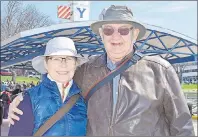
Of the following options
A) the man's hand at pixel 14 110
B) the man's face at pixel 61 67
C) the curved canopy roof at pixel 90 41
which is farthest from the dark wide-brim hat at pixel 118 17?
the curved canopy roof at pixel 90 41

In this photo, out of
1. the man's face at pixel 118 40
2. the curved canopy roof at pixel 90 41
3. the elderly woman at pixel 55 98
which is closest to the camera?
the elderly woman at pixel 55 98

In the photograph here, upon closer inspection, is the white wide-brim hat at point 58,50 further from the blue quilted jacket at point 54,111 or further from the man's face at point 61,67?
the blue quilted jacket at point 54,111

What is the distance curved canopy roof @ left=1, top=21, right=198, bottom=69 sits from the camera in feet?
33.4

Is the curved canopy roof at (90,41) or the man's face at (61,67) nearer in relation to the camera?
the man's face at (61,67)

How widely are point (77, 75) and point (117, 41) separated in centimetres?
34

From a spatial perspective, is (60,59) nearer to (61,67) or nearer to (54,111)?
(61,67)

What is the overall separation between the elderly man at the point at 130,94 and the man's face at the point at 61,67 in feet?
0.39

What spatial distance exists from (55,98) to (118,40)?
0.49 meters

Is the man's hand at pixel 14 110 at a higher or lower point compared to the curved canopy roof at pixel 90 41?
higher

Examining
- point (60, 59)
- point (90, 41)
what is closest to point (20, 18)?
point (90, 41)

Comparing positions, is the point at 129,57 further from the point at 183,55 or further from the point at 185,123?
the point at 183,55

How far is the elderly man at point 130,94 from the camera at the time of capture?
1.87 metres

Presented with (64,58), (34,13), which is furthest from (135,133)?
(34,13)

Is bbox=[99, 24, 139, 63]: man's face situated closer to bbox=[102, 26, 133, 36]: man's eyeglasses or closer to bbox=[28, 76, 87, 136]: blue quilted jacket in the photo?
bbox=[102, 26, 133, 36]: man's eyeglasses
